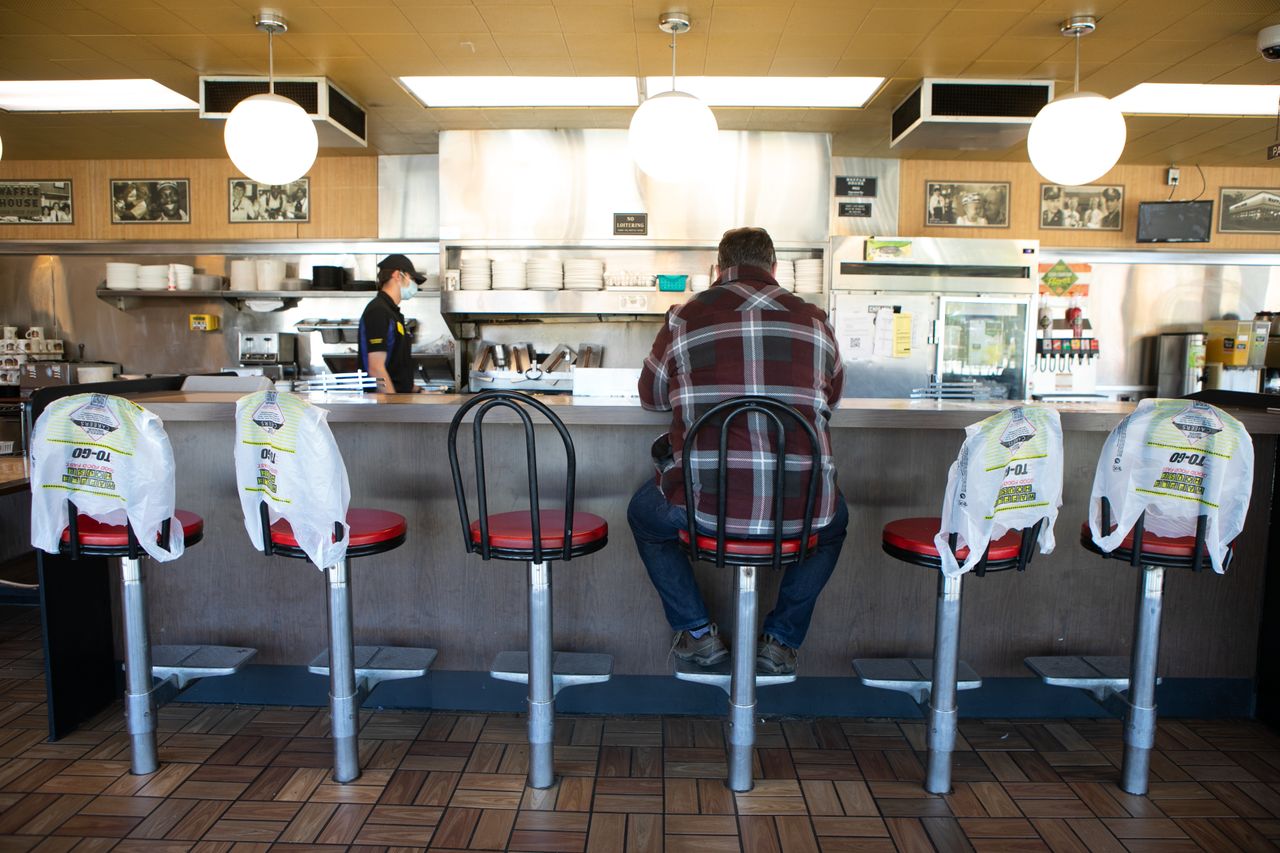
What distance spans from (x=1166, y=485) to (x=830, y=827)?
51.5 inches

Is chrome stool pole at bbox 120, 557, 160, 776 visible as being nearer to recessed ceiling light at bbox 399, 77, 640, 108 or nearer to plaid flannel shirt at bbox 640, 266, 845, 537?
plaid flannel shirt at bbox 640, 266, 845, 537

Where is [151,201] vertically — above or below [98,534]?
above

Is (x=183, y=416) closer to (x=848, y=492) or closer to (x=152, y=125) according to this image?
(x=848, y=492)

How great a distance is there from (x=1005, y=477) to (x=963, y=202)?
4912 mm

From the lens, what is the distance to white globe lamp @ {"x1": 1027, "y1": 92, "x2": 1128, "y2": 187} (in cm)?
Result: 349

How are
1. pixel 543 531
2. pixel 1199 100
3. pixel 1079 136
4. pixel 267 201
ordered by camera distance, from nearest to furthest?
pixel 543 531 < pixel 1079 136 < pixel 1199 100 < pixel 267 201

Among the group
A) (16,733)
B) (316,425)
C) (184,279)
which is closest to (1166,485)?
(316,425)

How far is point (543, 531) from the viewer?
Answer: 2246 millimetres

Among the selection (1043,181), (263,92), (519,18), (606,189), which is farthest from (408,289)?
(1043,181)

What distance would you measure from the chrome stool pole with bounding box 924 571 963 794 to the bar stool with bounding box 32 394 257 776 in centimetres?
217

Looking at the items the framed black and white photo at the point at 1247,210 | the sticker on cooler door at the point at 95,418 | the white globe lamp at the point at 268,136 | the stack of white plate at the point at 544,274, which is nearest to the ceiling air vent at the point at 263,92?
the white globe lamp at the point at 268,136

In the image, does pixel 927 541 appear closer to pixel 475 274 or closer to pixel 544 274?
pixel 544 274

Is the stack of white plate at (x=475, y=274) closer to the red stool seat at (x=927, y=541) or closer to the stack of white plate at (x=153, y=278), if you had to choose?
the stack of white plate at (x=153, y=278)

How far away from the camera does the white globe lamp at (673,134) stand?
355 cm
